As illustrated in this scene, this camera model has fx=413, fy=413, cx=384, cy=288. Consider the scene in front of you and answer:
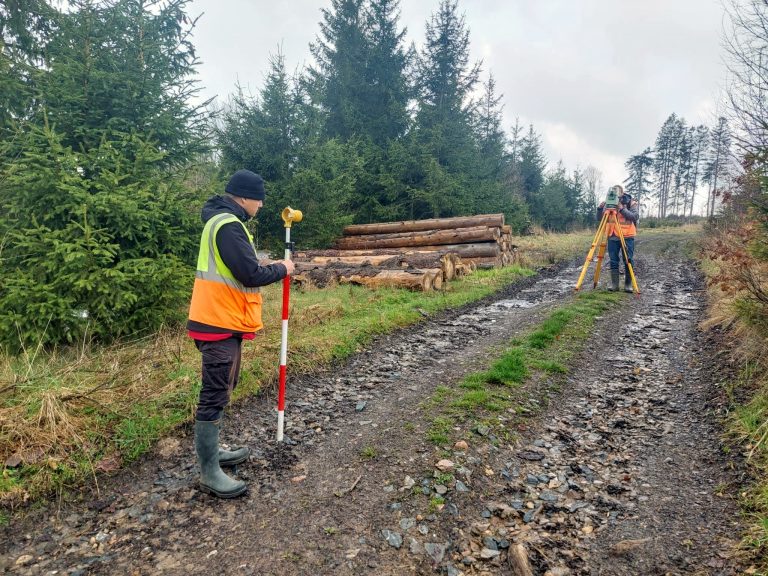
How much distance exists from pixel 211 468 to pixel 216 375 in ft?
2.67

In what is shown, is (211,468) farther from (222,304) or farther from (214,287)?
(214,287)

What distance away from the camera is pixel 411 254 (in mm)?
13164

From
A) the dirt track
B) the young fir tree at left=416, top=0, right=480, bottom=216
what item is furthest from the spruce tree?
the dirt track

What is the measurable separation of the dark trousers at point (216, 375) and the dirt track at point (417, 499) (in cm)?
73

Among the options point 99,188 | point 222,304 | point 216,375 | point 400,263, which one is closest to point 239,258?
point 222,304

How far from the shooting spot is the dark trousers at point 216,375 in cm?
340

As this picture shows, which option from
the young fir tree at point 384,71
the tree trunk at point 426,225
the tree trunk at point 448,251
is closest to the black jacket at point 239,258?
the tree trunk at point 448,251

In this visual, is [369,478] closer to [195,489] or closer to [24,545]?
[195,489]

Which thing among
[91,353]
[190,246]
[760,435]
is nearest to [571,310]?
[760,435]

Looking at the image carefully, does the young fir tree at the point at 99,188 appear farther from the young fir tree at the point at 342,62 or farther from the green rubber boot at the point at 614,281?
the young fir tree at the point at 342,62

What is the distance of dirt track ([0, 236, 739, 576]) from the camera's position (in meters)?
2.80

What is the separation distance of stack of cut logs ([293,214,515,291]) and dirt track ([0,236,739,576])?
6.24m

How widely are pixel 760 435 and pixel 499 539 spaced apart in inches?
112

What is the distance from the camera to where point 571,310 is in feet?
29.5
